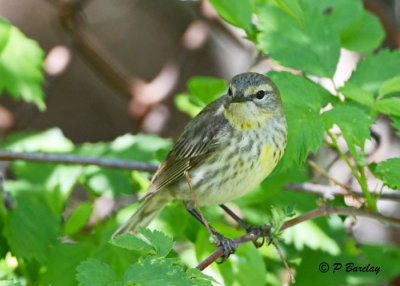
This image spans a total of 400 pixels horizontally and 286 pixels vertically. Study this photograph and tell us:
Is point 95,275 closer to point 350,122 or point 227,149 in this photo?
point 350,122

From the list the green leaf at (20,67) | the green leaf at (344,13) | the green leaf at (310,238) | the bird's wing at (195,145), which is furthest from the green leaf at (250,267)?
the green leaf at (20,67)

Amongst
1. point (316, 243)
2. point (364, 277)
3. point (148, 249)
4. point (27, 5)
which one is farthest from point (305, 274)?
point (27, 5)

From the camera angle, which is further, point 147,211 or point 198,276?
point 147,211

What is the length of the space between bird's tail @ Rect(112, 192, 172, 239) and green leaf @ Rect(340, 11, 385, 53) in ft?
3.03

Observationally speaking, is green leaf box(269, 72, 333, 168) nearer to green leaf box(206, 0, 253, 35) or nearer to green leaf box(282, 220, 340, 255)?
green leaf box(206, 0, 253, 35)

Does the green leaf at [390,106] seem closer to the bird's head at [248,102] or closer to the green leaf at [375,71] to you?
the green leaf at [375,71]

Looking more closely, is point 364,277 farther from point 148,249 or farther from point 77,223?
point 148,249

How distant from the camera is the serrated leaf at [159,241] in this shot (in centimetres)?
137

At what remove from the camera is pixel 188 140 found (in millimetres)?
2318

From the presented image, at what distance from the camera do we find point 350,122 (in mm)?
1730

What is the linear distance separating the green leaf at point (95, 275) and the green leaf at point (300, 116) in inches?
25.9

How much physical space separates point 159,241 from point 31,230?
30.7 inches

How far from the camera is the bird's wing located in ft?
7.41

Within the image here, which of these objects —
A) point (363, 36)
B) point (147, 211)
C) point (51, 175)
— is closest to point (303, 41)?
point (363, 36)
